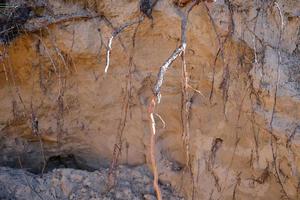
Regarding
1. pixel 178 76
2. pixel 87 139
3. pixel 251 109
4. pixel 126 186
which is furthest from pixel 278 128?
pixel 87 139

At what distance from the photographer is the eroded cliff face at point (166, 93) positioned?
2.77 m

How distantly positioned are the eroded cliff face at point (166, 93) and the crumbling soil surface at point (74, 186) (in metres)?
0.12

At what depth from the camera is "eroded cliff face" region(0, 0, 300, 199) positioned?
277 cm

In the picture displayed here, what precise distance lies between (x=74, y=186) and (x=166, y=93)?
2.45ft

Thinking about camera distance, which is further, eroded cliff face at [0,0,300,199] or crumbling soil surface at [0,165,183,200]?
crumbling soil surface at [0,165,183,200]

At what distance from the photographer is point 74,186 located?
Result: 295 centimetres

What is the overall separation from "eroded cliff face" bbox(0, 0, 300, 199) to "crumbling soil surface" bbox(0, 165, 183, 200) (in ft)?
0.38

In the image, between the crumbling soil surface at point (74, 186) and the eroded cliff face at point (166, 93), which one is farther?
the crumbling soil surface at point (74, 186)

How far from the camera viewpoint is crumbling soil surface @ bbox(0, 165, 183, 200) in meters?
2.89

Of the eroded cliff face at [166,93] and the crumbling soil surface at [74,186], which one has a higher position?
the eroded cliff face at [166,93]

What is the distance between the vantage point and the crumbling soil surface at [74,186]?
2887 millimetres

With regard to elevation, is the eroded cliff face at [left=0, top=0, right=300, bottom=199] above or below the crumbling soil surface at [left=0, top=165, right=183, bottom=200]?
above

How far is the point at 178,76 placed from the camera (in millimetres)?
3014

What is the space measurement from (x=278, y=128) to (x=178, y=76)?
2.14 feet
